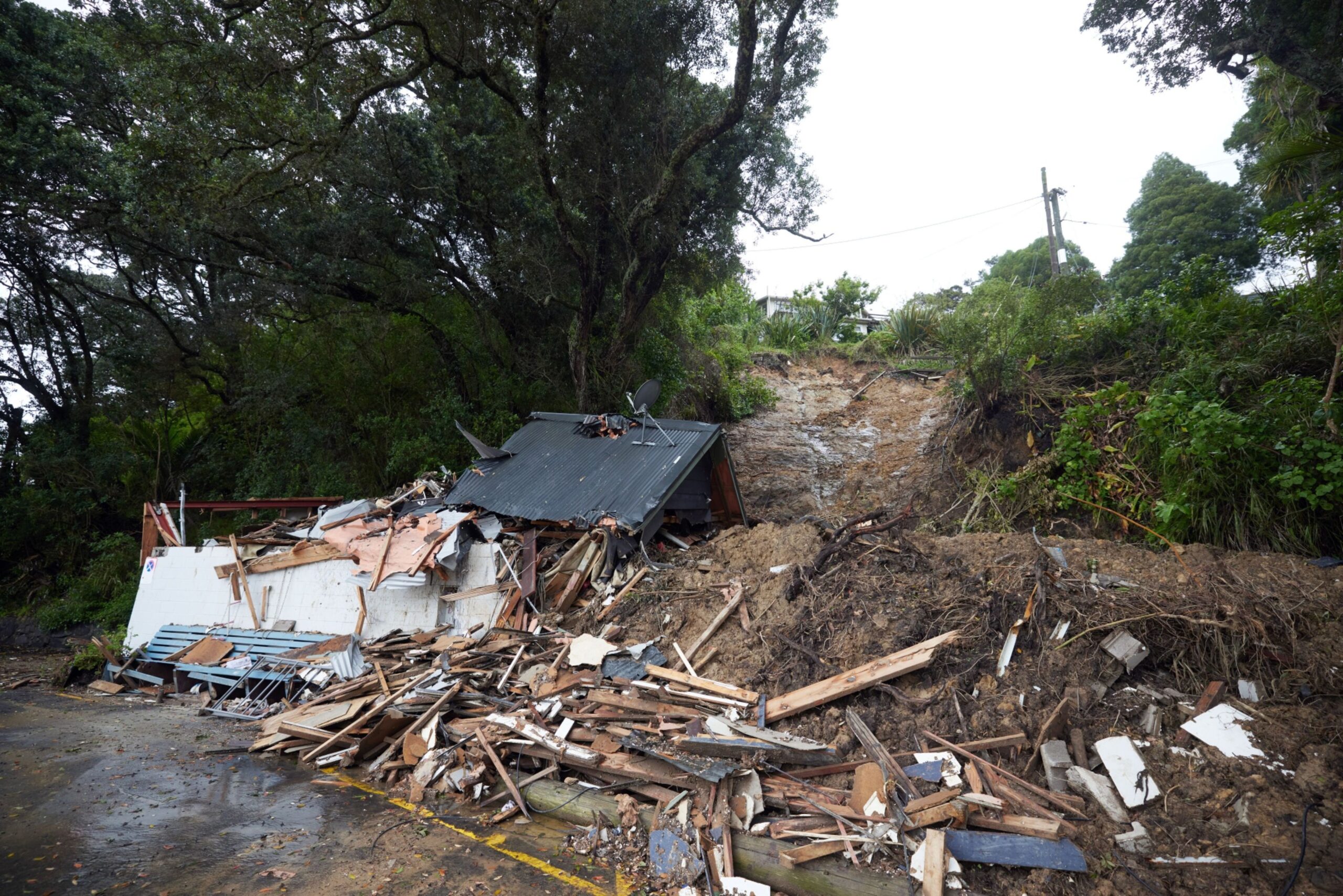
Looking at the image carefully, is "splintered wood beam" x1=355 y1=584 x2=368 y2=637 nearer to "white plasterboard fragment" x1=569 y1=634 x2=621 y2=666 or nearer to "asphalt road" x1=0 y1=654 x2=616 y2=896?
"asphalt road" x1=0 y1=654 x2=616 y2=896

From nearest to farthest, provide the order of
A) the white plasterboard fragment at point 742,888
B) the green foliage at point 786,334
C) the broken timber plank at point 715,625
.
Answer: the white plasterboard fragment at point 742,888 < the broken timber plank at point 715,625 < the green foliage at point 786,334

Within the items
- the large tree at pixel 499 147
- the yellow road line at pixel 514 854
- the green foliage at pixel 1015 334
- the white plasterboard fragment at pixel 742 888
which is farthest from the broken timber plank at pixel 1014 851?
the large tree at pixel 499 147

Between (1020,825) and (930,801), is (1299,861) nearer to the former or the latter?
(1020,825)

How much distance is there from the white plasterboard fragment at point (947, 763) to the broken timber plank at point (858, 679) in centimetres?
65

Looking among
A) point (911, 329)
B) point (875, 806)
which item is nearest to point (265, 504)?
point (875, 806)

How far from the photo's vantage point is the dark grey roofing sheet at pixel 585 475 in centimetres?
816

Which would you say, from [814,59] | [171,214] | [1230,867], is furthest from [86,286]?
[1230,867]

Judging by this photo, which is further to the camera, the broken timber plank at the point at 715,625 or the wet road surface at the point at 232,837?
the broken timber plank at the point at 715,625

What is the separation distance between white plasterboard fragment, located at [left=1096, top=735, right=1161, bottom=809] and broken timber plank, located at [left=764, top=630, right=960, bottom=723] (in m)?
1.18

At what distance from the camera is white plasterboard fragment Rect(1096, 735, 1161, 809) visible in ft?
13.2

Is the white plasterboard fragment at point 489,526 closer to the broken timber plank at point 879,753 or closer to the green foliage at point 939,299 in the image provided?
the broken timber plank at point 879,753

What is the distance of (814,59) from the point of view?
476 inches

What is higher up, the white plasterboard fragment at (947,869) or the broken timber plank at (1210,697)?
the broken timber plank at (1210,697)

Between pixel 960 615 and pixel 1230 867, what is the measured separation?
7.13 ft
